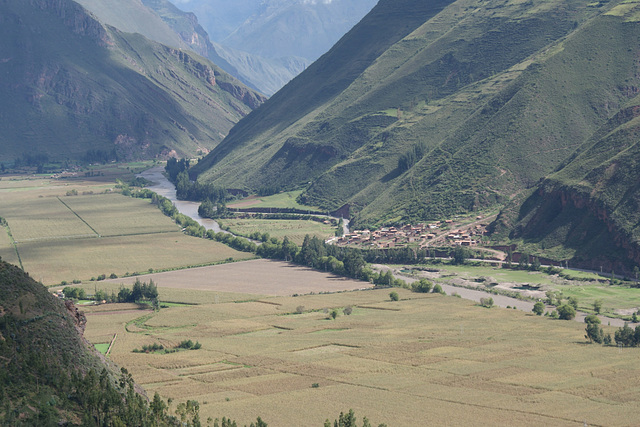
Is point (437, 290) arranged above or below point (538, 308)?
below

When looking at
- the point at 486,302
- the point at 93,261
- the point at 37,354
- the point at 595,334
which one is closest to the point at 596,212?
the point at 486,302

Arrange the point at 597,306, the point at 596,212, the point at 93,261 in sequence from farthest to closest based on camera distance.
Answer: the point at 93,261 < the point at 596,212 < the point at 597,306

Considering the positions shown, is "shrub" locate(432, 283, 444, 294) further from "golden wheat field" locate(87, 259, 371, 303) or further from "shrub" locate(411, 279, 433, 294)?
"golden wheat field" locate(87, 259, 371, 303)

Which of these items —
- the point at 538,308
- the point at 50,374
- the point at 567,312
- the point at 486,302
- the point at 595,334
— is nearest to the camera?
the point at 50,374

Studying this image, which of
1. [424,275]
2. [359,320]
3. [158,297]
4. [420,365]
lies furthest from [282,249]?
[420,365]

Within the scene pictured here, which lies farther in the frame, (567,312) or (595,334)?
(567,312)

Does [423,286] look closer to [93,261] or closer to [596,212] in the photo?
[596,212]

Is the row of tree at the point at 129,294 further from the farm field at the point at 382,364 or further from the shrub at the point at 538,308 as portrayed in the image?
the shrub at the point at 538,308

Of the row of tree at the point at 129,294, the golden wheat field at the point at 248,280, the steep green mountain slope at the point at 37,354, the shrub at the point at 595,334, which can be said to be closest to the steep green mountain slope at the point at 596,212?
the golden wheat field at the point at 248,280

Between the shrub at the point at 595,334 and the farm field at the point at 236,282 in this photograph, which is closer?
the shrub at the point at 595,334
